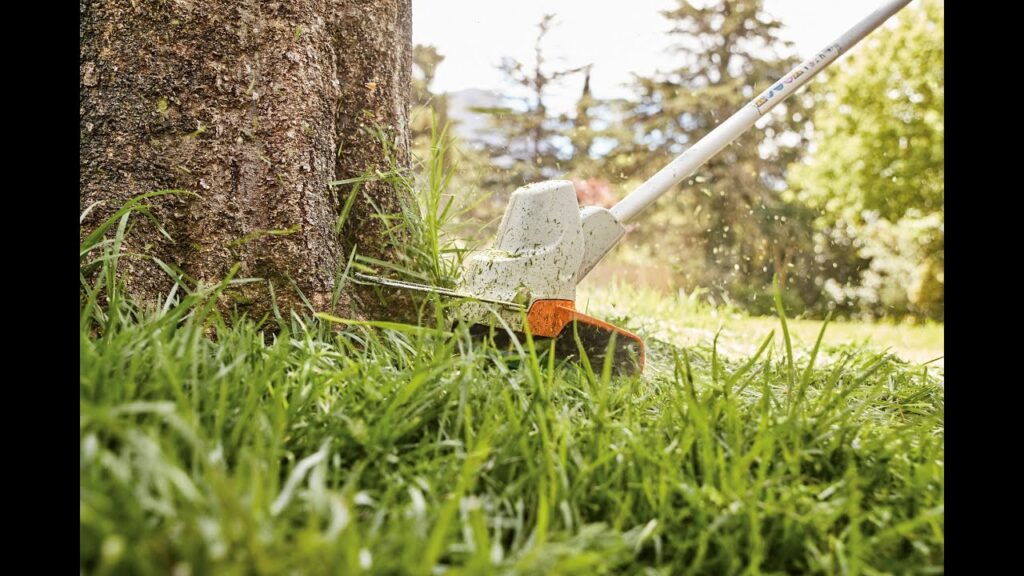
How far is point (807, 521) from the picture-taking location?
89cm

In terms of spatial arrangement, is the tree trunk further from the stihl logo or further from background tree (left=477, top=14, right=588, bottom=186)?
background tree (left=477, top=14, right=588, bottom=186)

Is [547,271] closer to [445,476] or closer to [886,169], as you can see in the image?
[445,476]

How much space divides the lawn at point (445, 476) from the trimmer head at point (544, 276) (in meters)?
0.42

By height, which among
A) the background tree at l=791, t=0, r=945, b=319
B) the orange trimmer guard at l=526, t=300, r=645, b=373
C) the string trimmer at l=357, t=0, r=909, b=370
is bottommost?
the orange trimmer guard at l=526, t=300, r=645, b=373

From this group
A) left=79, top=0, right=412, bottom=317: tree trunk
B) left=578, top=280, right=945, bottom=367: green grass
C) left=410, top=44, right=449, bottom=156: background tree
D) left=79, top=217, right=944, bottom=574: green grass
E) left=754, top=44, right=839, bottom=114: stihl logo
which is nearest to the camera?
left=79, top=217, right=944, bottom=574: green grass

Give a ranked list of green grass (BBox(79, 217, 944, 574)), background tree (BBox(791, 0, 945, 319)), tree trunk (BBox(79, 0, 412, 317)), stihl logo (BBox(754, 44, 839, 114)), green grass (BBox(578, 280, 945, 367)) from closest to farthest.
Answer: green grass (BBox(79, 217, 944, 574)) → tree trunk (BBox(79, 0, 412, 317)) → stihl logo (BBox(754, 44, 839, 114)) → green grass (BBox(578, 280, 945, 367)) → background tree (BBox(791, 0, 945, 319))

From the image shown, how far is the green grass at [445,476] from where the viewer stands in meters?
0.66

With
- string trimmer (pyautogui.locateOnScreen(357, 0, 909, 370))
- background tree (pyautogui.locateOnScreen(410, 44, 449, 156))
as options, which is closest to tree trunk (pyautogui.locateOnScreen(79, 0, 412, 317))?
string trimmer (pyautogui.locateOnScreen(357, 0, 909, 370))

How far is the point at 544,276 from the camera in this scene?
1.73 metres

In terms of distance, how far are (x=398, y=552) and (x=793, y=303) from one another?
1158 cm

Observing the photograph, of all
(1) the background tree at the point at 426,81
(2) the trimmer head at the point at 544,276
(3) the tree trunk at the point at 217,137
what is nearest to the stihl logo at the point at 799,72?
(2) the trimmer head at the point at 544,276

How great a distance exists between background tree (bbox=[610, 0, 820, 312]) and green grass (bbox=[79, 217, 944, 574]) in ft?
34.2

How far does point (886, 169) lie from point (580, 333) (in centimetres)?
1395

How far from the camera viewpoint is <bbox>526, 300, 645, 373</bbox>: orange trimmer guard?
1686mm
